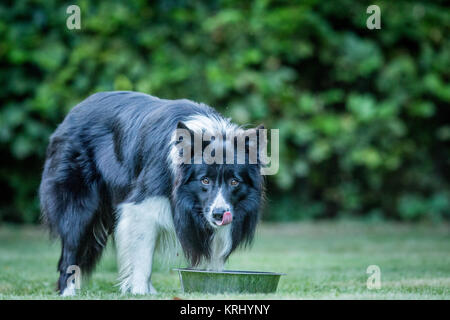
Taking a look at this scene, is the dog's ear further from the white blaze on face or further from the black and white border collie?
the white blaze on face

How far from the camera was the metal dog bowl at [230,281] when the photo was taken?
17.6ft

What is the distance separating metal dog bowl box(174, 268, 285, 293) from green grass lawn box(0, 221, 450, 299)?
16 cm

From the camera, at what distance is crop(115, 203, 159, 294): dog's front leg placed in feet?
19.2

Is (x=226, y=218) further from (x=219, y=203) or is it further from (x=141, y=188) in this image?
(x=141, y=188)

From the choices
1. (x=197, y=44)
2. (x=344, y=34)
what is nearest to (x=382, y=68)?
(x=344, y=34)

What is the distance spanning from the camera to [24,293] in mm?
6012

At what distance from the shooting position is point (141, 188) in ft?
19.4

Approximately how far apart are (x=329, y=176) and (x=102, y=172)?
8.02 metres

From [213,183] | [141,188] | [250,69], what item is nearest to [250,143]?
[213,183]

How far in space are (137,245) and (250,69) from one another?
7.40 metres

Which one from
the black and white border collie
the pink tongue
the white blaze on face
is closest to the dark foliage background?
the black and white border collie

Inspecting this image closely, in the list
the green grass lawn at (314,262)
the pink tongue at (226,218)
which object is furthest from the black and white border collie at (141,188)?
the green grass lawn at (314,262)
